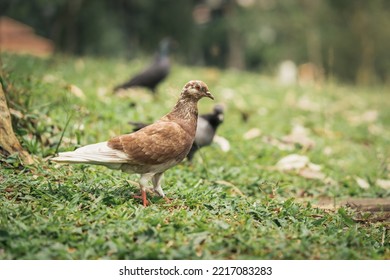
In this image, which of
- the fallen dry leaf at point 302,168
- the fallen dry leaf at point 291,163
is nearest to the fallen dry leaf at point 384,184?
the fallen dry leaf at point 302,168

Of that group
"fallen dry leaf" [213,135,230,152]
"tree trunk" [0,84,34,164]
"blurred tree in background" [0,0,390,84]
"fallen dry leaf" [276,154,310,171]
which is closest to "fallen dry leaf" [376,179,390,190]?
"fallen dry leaf" [276,154,310,171]

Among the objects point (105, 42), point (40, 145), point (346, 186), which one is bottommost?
point (346, 186)

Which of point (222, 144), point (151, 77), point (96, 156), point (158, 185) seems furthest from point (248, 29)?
point (96, 156)

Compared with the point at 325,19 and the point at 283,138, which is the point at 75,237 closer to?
the point at 283,138

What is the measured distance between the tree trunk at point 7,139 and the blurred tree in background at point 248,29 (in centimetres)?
1304

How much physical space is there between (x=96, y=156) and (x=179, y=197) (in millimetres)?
904

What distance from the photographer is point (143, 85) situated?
9234 millimetres

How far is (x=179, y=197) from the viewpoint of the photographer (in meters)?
4.44

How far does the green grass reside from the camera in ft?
11.2

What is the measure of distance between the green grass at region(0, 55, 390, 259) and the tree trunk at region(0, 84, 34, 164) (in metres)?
0.11

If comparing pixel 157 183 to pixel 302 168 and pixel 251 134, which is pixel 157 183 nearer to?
pixel 302 168

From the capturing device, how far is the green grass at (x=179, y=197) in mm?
3406
